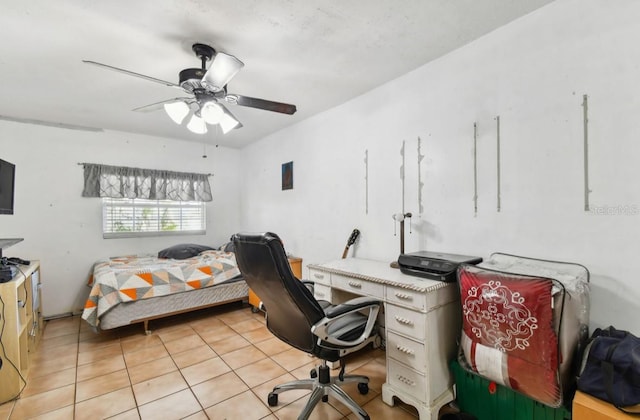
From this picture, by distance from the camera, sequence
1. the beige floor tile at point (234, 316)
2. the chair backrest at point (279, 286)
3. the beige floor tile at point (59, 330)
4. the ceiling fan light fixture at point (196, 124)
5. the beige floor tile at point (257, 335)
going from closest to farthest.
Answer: the chair backrest at point (279, 286) < the ceiling fan light fixture at point (196, 124) < the beige floor tile at point (257, 335) < the beige floor tile at point (59, 330) < the beige floor tile at point (234, 316)

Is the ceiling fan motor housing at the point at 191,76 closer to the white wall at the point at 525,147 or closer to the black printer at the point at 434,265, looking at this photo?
the white wall at the point at 525,147

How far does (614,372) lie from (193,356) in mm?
2677

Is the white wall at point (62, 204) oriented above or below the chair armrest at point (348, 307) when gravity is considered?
above

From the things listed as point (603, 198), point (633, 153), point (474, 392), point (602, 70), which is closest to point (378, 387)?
point (474, 392)

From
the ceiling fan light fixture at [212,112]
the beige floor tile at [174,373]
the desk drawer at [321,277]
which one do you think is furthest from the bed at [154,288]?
the ceiling fan light fixture at [212,112]

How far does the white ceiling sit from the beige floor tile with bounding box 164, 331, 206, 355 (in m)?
2.36

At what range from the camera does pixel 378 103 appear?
2637 mm

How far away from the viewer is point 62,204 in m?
3.57

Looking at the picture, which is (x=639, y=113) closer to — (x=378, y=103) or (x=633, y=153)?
(x=633, y=153)

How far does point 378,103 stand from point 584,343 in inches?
85.2

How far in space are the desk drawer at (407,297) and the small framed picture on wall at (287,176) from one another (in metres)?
2.21

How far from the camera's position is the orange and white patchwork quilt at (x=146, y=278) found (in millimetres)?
2711

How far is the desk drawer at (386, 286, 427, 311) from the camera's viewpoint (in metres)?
1.63

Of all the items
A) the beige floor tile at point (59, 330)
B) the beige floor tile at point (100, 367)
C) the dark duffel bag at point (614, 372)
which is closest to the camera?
the dark duffel bag at point (614, 372)
